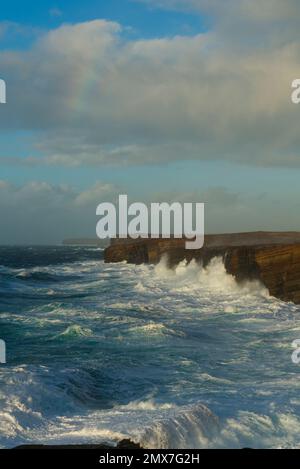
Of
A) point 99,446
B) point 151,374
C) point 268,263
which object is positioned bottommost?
point 151,374

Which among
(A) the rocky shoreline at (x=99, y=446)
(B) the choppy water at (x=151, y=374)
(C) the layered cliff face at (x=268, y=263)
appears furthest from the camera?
(C) the layered cliff face at (x=268, y=263)

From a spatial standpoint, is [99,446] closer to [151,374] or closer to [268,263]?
[151,374]

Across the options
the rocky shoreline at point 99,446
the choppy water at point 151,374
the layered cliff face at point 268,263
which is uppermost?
the layered cliff face at point 268,263

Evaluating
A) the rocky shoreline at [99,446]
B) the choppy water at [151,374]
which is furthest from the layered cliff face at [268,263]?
the rocky shoreline at [99,446]

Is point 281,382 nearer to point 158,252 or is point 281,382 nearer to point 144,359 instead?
point 144,359

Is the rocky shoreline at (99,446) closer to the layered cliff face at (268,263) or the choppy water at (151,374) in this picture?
the choppy water at (151,374)

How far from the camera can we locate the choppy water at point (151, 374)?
8.95 m

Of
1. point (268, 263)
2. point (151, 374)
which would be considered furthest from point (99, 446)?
point (268, 263)

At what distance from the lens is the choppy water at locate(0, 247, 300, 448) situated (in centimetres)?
895

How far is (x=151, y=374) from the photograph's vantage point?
13.2 meters

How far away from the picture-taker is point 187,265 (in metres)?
52.6

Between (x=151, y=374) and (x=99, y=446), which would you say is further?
(x=151, y=374)
